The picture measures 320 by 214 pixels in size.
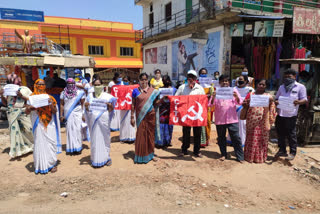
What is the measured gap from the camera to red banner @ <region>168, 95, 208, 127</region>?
4.26m

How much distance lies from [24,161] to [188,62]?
11494mm

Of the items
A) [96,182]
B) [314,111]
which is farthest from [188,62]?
[96,182]

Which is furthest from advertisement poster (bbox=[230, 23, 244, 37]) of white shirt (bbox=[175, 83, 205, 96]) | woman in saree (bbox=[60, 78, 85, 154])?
woman in saree (bbox=[60, 78, 85, 154])

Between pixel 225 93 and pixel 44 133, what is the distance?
3.46 meters

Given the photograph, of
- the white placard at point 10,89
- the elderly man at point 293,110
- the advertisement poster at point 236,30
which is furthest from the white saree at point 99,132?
the advertisement poster at point 236,30

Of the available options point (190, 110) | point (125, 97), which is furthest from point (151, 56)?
point (190, 110)

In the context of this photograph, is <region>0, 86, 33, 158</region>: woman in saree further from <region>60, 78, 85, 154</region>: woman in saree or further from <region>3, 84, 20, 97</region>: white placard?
<region>60, 78, 85, 154</region>: woman in saree

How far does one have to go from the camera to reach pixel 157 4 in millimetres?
18734

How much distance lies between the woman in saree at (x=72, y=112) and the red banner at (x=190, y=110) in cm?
213

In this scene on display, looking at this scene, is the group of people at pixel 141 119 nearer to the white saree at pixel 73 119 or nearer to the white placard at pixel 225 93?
the white saree at pixel 73 119

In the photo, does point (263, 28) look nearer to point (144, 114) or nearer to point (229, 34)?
point (229, 34)

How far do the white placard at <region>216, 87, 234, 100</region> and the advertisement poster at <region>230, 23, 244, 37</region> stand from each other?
733 cm

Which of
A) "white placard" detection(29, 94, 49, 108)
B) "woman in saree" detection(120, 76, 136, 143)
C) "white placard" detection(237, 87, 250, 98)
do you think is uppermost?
"white placard" detection(237, 87, 250, 98)

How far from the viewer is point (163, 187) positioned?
138 inches
